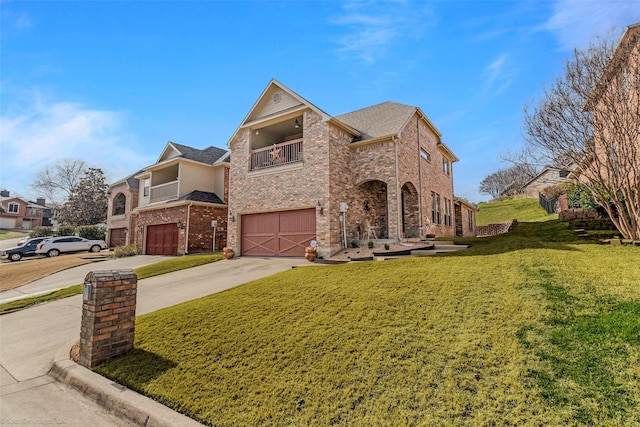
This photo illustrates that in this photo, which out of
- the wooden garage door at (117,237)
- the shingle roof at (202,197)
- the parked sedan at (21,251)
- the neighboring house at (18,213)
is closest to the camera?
the shingle roof at (202,197)

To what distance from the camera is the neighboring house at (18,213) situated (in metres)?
54.6

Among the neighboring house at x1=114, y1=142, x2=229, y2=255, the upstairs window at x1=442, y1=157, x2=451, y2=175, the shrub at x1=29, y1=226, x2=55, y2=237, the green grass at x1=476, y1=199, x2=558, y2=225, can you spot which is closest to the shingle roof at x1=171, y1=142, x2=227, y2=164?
the neighboring house at x1=114, y1=142, x2=229, y2=255

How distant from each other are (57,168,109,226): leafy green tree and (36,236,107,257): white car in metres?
18.5

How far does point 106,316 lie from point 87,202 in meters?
48.4

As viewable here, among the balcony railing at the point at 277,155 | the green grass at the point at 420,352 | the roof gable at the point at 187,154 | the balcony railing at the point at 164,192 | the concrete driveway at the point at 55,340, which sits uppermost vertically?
the roof gable at the point at 187,154

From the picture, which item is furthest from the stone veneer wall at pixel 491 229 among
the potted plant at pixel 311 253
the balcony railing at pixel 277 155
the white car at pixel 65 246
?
the white car at pixel 65 246

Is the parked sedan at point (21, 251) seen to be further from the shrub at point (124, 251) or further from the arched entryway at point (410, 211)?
the arched entryway at point (410, 211)

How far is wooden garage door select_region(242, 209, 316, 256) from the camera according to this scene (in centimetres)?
1383

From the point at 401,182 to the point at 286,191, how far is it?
5345 mm

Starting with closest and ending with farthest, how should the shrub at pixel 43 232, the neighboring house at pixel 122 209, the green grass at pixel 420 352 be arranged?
1. the green grass at pixel 420 352
2. the neighboring house at pixel 122 209
3. the shrub at pixel 43 232

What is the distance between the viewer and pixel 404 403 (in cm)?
277

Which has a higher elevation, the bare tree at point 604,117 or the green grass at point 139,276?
the bare tree at point 604,117

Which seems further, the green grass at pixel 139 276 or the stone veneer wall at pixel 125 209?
the stone veneer wall at pixel 125 209

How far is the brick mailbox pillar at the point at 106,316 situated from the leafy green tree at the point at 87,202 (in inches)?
1781
